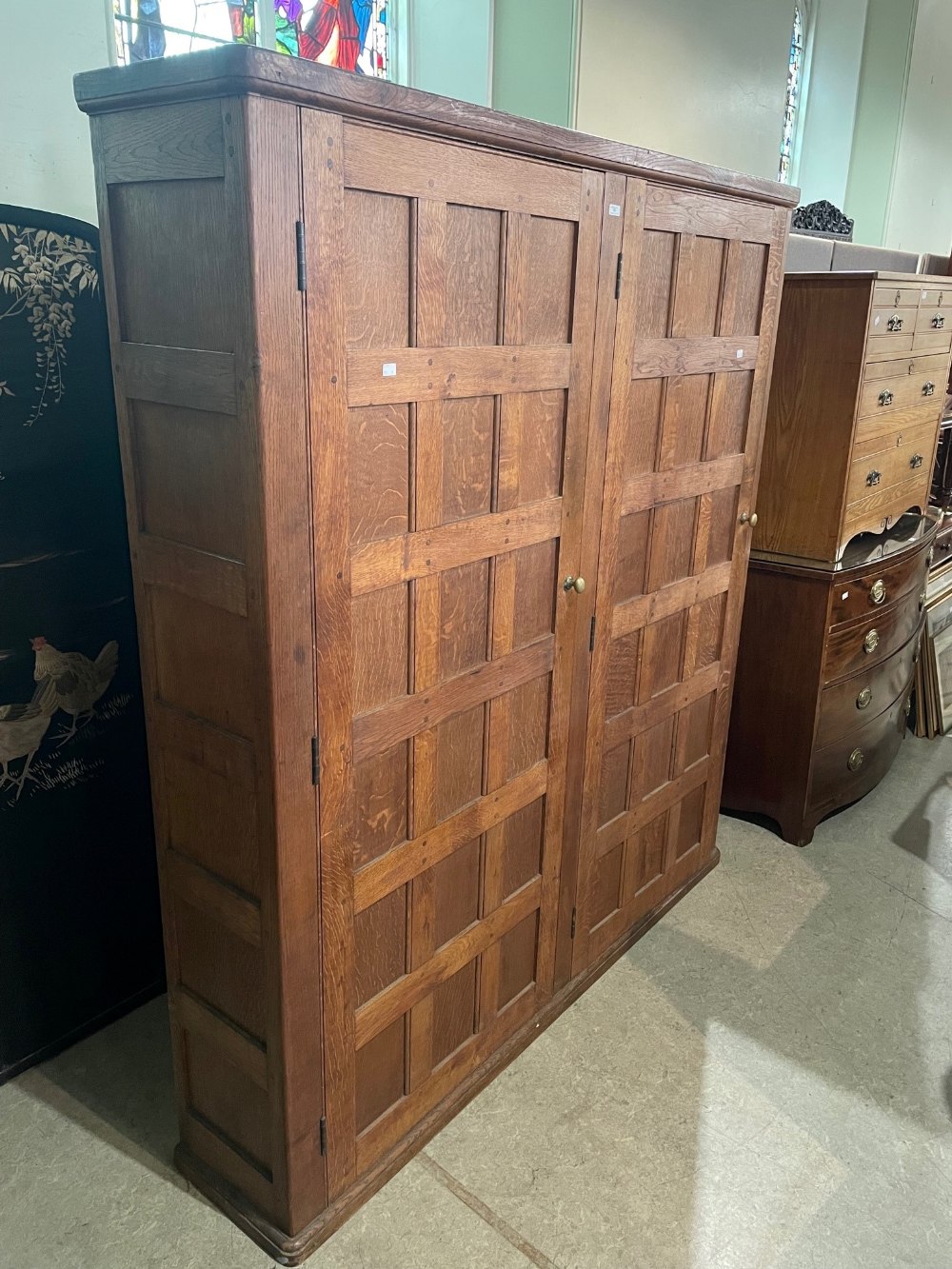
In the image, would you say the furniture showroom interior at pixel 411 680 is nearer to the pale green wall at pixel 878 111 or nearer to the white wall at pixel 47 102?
the white wall at pixel 47 102

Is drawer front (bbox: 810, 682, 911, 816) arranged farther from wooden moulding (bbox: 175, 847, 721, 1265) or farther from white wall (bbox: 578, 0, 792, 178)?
white wall (bbox: 578, 0, 792, 178)

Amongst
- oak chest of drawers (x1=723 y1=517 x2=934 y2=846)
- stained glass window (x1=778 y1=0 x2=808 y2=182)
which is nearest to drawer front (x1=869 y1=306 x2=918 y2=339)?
oak chest of drawers (x1=723 y1=517 x2=934 y2=846)

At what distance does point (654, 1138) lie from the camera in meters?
2.03

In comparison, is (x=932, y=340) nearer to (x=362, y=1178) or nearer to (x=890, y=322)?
(x=890, y=322)

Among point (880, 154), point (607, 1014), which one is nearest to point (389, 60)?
point (607, 1014)

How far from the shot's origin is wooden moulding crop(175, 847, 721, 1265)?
1.74 meters

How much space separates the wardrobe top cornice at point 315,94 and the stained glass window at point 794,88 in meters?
4.59

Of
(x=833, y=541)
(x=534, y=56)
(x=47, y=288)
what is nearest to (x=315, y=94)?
(x=47, y=288)

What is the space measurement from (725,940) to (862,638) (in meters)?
1.06

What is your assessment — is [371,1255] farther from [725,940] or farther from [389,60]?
[389,60]

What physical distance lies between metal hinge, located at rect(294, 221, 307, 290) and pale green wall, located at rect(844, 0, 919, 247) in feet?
18.7

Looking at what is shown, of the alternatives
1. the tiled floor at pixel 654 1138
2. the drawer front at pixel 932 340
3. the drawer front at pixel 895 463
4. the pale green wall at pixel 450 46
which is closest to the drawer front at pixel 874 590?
the drawer front at pixel 895 463

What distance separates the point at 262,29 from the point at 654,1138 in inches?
117

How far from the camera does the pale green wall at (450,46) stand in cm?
309
